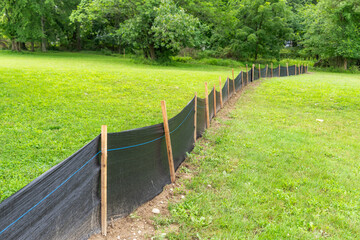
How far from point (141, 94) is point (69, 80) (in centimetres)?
314

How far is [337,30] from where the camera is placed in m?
33.0

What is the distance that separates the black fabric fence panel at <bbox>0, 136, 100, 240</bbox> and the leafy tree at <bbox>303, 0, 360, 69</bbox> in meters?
35.9

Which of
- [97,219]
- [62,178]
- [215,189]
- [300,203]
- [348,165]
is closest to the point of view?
[62,178]

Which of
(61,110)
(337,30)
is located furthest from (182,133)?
(337,30)

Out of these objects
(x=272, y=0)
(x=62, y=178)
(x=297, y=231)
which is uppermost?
(x=272, y=0)

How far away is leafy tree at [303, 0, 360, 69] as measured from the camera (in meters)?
32.0

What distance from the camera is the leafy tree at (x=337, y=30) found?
32.0 m

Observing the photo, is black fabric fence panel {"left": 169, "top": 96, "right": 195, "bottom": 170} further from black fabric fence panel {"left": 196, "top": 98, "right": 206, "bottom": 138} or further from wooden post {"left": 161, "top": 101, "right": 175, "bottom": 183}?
black fabric fence panel {"left": 196, "top": 98, "right": 206, "bottom": 138}

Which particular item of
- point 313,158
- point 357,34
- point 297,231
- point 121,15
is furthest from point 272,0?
point 297,231

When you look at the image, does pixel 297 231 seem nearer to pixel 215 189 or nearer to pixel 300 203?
pixel 300 203

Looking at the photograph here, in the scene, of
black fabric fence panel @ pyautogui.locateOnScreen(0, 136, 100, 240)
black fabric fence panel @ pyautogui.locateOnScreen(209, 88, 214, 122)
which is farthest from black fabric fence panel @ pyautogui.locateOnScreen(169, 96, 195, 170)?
black fabric fence panel @ pyautogui.locateOnScreen(209, 88, 214, 122)

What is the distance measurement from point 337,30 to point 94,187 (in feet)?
124

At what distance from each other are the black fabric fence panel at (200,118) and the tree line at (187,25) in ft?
48.2

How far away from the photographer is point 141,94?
10906mm
